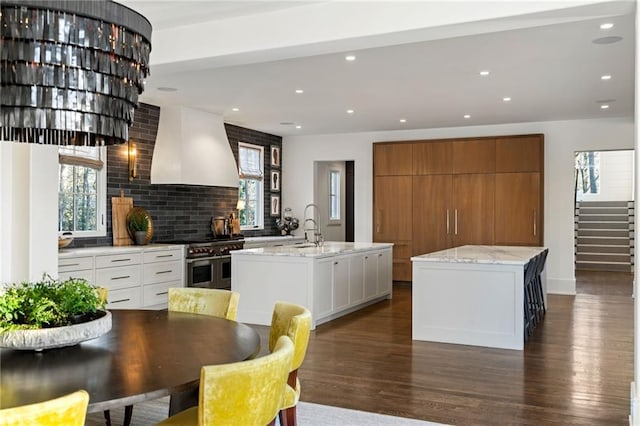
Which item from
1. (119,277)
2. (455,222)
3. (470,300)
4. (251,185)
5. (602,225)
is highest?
(251,185)

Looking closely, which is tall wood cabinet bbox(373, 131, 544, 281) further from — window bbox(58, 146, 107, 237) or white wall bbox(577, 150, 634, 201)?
white wall bbox(577, 150, 634, 201)

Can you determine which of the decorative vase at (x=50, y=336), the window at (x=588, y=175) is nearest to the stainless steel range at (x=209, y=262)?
the decorative vase at (x=50, y=336)

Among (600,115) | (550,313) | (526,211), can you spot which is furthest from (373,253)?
(600,115)

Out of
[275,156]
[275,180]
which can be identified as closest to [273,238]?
[275,180]

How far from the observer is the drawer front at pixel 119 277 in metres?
6.06

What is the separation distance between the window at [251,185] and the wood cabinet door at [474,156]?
3.35 meters

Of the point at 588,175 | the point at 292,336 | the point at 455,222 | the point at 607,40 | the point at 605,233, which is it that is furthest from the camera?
the point at 588,175

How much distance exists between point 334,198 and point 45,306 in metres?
10.1

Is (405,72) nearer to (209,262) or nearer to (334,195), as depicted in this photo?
(209,262)

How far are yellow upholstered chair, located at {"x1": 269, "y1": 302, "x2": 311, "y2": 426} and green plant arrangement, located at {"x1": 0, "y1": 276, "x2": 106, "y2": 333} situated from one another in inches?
33.0

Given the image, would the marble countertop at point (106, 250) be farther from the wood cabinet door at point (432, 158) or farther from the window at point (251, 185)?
the wood cabinet door at point (432, 158)

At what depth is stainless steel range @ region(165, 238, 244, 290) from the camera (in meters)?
7.32

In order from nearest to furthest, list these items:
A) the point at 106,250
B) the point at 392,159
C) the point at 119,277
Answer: the point at 106,250 → the point at 119,277 → the point at 392,159

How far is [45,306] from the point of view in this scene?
215 cm
